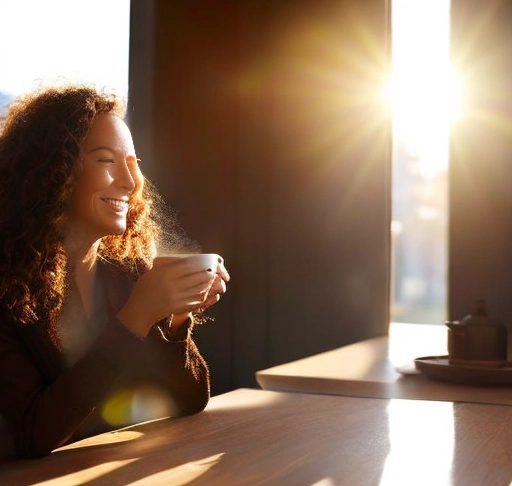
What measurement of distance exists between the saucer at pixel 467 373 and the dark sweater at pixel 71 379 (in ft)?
1.73

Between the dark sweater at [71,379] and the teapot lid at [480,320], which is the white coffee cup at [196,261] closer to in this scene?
the dark sweater at [71,379]

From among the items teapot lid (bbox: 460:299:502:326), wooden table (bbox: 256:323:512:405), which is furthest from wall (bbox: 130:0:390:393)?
teapot lid (bbox: 460:299:502:326)

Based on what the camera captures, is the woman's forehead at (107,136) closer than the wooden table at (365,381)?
Yes

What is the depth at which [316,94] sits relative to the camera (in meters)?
3.42

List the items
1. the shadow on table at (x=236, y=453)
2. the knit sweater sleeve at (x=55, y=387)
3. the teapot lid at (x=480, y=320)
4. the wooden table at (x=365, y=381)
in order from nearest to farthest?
the shadow on table at (x=236, y=453), the knit sweater sleeve at (x=55, y=387), the wooden table at (x=365, y=381), the teapot lid at (x=480, y=320)

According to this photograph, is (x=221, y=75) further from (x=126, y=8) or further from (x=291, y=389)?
(x=291, y=389)

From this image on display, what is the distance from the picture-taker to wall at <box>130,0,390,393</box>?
337 centimetres

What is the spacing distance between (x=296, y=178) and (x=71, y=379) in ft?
7.91

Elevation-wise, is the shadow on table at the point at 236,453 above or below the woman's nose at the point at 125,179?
below

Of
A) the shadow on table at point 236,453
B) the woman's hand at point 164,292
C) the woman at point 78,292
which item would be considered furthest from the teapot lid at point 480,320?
the woman's hand at point 164,292

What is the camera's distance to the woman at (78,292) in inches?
43.0

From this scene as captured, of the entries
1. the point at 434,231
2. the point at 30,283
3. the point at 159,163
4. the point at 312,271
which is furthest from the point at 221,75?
the point at 434,231

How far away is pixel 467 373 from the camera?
1.62 metres

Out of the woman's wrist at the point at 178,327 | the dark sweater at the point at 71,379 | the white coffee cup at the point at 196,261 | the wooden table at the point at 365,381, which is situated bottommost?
the wooden table at the point at 365,381
